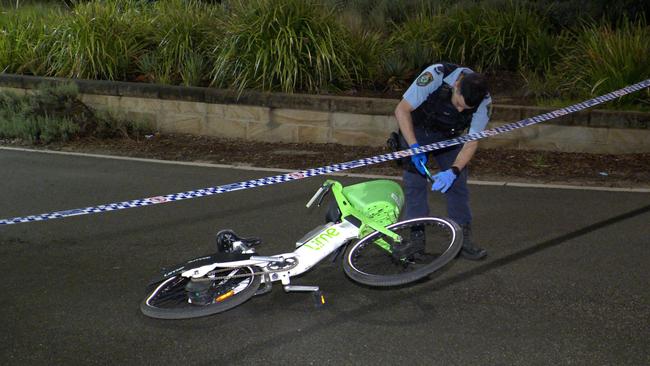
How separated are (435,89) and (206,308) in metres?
2.14

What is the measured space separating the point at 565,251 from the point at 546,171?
116 inches

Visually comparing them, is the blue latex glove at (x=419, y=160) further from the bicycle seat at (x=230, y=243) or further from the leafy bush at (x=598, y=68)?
the leafy bush at (x=598, y=68)

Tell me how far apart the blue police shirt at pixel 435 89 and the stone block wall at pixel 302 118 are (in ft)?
14.8

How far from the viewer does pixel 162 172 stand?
371 inches

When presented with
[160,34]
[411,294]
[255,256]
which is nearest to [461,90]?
[411,294]

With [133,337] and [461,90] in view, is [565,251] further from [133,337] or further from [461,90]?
[133,337]

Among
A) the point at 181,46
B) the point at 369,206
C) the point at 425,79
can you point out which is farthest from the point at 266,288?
the point at 181,46

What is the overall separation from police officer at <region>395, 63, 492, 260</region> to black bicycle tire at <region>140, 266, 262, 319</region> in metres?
1.29

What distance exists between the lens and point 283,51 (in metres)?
11.3

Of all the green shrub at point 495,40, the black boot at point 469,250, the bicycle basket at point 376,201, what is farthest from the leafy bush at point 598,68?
the bicycle basket at point 376,201

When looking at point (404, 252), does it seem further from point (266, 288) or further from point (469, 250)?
point (469, 250)

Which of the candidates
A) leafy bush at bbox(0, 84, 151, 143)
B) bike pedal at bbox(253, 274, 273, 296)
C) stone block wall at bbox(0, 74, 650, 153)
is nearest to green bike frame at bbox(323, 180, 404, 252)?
bike pedal at bbox(253, 274, 273, 296)

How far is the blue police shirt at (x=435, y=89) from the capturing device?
5.58 metres

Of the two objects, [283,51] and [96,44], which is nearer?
→ [283,51]
